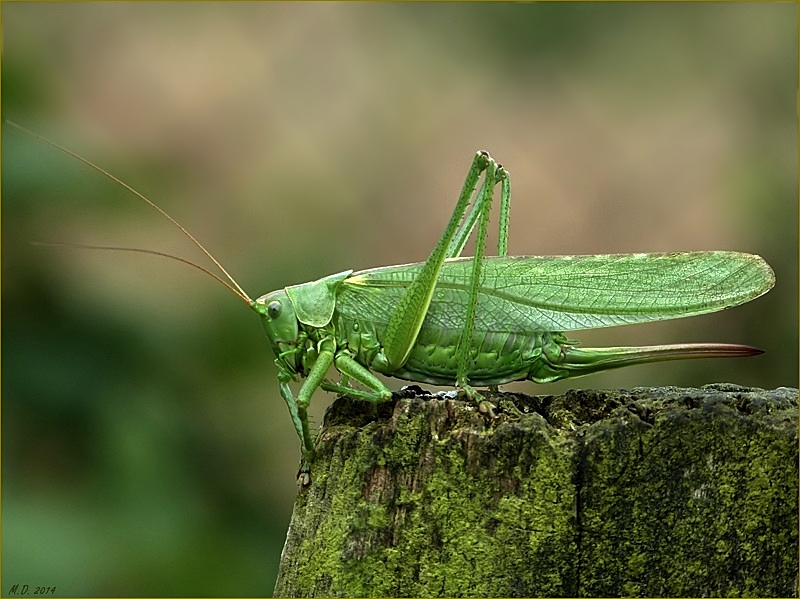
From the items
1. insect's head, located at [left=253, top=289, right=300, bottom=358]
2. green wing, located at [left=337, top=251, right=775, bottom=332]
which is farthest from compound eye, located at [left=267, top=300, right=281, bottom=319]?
green wing, located at [left=337, top=251, right=775, bottom=332]

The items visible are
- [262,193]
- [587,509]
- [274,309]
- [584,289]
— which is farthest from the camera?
[262,193]

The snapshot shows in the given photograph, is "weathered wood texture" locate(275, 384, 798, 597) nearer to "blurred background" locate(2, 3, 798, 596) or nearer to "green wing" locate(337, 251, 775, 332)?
"green wing" locate(337, 251, 775, 332)

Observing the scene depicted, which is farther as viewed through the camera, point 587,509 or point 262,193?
point 262,193

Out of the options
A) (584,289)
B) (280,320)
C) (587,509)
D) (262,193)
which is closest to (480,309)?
(584,289)

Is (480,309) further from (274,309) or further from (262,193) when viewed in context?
(262,193)

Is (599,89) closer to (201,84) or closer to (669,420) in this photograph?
(201,84)

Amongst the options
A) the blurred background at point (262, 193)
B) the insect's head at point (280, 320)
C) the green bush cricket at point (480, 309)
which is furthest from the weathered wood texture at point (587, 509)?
the blurred background at point (262, 193)

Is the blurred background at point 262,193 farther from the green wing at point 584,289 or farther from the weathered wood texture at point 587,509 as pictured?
the weathered wood texture at point 587,509
